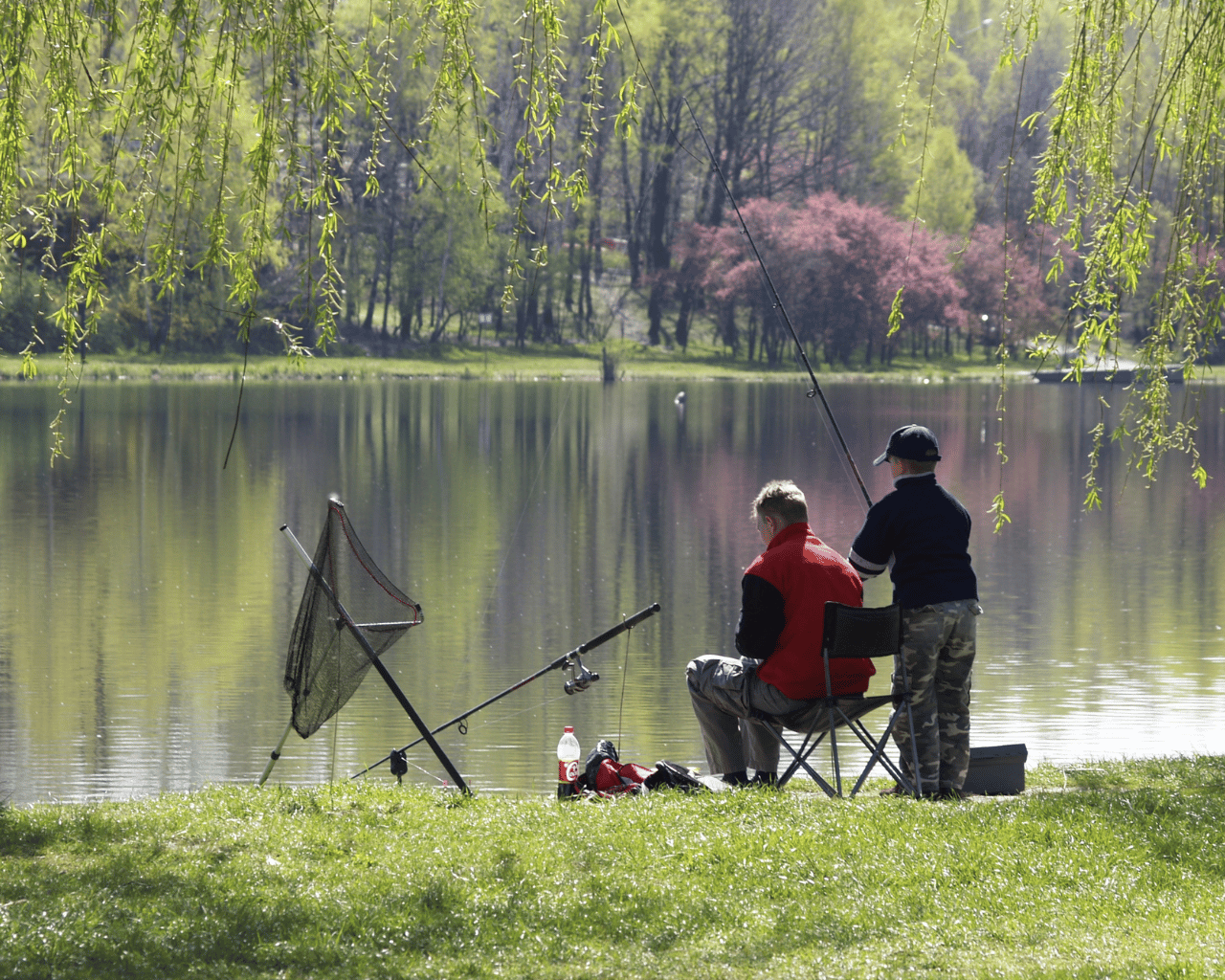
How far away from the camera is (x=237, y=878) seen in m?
4.77

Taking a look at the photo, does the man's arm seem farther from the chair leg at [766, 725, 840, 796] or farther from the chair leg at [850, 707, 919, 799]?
the chair leg at [766, 725, 840, 796]

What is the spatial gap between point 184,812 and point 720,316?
62.5 m

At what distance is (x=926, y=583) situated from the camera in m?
6.09

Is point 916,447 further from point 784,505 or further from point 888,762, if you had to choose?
point 888,762

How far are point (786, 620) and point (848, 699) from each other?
41 cm

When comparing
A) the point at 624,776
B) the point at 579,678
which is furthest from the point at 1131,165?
the point at 624,776

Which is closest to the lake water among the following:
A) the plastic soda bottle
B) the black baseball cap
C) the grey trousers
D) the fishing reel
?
the plastic soda bottle

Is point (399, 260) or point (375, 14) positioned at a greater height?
point (399, 260)

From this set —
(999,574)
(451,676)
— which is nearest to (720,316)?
(999,574)

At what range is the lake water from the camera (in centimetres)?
956

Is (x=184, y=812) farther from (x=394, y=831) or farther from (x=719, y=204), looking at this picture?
(x=719, y=204)

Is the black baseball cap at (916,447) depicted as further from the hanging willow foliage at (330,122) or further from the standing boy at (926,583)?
the hanging willow foliage at (330,122)

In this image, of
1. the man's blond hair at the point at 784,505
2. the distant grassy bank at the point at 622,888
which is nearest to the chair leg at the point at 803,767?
the distant grassy bank at the point at 622,888

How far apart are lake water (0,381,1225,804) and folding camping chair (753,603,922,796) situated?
272 centimetres
